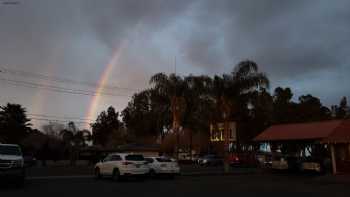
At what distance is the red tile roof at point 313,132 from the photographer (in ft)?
123

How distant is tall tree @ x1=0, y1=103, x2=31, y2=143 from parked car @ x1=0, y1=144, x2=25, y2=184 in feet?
197

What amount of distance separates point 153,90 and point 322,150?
2170cm

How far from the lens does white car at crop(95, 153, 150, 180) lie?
29234 millimetres

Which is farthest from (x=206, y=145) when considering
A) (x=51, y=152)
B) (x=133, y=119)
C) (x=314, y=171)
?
(x=314, y=171)

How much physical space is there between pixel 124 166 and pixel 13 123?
60.0 metres

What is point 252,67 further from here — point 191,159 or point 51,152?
point 51,152

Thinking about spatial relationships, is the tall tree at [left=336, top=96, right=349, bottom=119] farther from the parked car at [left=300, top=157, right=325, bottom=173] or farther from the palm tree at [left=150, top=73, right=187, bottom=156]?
the parked car at [left=300, top=157, right=325, bottom=173]

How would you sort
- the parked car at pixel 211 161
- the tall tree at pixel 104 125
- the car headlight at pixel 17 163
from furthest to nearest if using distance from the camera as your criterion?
the tall tree at pixel 104 125 < the parked car at pixel 211 161 < the car headlight at pixel 17 163

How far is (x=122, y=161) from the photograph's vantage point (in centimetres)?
2944

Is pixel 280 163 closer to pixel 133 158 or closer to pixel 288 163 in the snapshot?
pixel 288 163

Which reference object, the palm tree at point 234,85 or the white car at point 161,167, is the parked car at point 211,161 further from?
the white car at point 161,167

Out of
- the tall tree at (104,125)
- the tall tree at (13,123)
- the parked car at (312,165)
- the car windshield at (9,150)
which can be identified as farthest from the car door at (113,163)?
the tall tree at (104,125)

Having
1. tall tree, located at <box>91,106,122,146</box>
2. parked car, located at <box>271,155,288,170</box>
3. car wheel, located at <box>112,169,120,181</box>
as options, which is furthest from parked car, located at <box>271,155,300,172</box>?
tall tree, located at <box>91,106,122,146</box>

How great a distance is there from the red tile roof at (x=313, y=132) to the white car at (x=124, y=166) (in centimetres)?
1523
